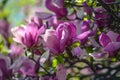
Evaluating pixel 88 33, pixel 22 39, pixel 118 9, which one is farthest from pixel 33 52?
pixel 118 9

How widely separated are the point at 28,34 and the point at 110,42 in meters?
0.28

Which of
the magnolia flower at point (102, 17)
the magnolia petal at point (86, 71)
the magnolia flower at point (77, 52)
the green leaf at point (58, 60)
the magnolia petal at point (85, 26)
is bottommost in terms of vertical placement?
the magnolia petal at point (86, 71)

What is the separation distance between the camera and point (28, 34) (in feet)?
4.49

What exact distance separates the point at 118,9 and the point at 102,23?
0.24ft

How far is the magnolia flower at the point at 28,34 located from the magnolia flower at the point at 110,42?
21 centimetres

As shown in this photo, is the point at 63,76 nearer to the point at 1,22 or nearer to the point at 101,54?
the point at 101,54

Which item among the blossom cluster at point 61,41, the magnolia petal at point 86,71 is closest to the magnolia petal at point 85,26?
the blossom cluster at point 61,41

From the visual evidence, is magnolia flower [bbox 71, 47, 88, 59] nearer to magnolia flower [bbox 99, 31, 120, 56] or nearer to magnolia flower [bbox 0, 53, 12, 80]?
magnolia flower [bbox 99, 31, 120, 56]

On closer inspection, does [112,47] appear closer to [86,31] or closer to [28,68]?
[86,31]

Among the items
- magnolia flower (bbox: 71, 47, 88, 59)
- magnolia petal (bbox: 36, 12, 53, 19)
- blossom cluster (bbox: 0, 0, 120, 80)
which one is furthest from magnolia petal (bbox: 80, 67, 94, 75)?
magnolia flower (bbox: 71, 47, 88, 59)

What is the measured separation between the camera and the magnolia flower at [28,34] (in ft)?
4.43

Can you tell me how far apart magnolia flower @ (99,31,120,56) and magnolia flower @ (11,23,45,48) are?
208 millimetres

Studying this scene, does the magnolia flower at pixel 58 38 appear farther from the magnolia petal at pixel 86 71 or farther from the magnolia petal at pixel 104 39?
the magnolia petal at pixel 86 71

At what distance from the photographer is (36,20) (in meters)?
1.56
